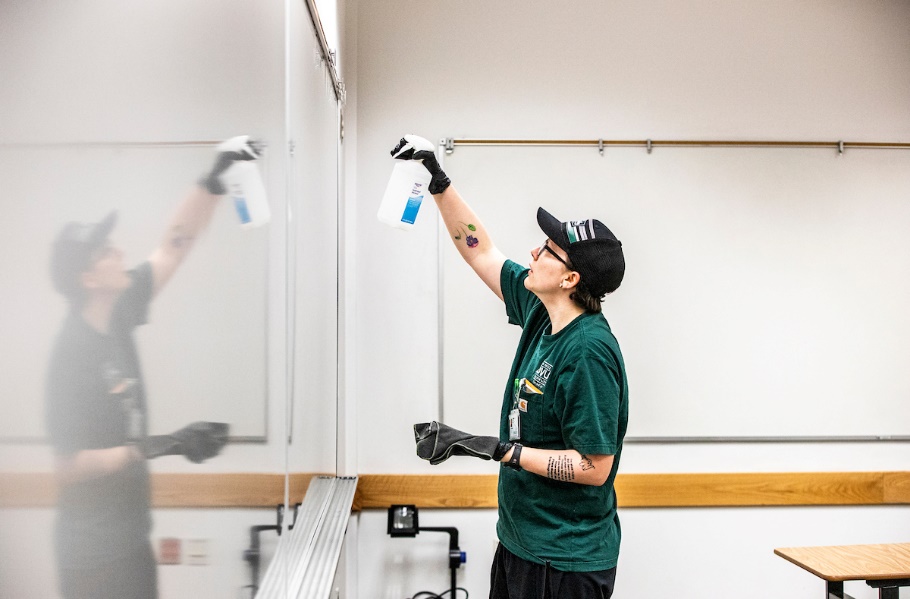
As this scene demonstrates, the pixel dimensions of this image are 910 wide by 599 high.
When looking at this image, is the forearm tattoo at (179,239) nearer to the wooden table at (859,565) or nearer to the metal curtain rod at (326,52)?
the metal curtain rod at (326,52)

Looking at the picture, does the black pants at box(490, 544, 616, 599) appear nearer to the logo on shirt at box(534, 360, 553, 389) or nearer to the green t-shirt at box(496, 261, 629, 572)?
the green t-shirt at box(496, 261, 629, 572)

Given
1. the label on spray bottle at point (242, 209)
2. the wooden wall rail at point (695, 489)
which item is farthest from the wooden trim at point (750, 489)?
the label on spray bottle at point (242, 209)

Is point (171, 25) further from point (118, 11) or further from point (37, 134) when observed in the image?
point (37, 134)

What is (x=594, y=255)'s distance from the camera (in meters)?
1.54

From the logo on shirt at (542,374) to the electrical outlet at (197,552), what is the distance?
0.97m

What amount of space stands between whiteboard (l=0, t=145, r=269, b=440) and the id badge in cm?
78

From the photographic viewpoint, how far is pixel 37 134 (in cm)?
36

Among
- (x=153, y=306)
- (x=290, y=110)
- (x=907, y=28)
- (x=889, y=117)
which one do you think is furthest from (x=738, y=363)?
(x=153, y=306)

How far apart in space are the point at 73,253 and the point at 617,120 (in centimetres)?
240

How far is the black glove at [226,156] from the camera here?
689mm

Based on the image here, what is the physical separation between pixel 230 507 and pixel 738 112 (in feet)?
8.15

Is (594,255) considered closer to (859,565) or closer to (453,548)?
(859,565)

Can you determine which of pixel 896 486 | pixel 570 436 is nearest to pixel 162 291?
pixel 570 436

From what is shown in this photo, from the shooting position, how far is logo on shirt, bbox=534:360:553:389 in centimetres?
152
